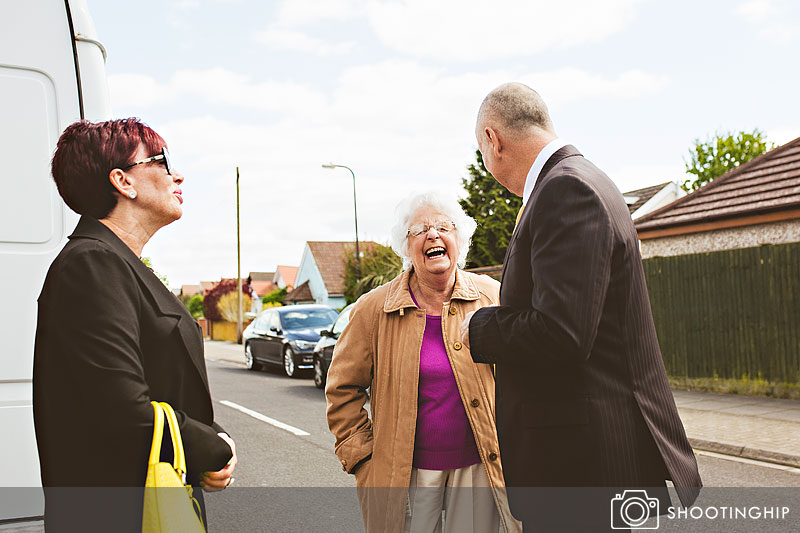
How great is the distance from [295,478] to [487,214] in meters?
28.0

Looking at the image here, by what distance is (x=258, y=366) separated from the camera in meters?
19.8

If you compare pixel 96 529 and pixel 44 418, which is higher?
pixel 44 418

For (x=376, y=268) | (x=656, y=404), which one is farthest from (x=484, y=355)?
(x=376, y=268)

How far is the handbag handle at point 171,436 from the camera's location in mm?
1858

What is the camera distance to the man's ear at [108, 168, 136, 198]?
82.7 inches

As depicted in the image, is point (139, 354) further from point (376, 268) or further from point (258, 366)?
point (376, 268)

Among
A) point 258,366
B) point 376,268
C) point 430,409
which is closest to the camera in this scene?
point 430,409

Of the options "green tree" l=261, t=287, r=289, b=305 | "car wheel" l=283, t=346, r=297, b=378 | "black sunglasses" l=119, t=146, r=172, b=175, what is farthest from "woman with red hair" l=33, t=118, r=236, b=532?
"green tree" l=261, t=287, r=289, b=305

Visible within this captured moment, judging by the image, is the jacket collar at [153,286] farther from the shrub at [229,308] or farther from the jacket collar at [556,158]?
the shrub at [229,308]

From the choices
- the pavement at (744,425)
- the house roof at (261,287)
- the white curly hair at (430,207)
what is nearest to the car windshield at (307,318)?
the pavement at (744,425)

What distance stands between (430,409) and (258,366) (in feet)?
57.4

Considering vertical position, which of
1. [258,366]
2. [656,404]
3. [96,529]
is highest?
[656,404]

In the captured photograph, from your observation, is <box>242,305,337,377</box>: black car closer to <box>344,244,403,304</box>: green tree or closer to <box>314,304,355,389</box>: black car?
<box>314,304,355,389</box>: black car

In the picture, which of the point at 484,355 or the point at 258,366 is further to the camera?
the point at 258,366
